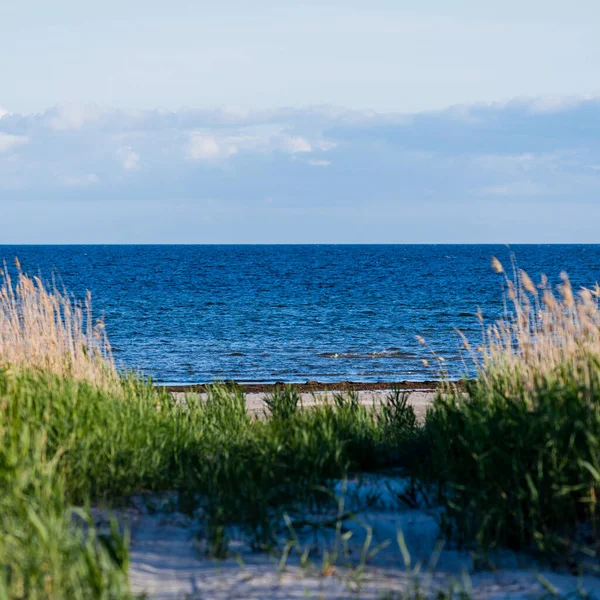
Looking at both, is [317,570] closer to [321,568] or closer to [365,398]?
[321,568]

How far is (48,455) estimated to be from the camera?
17.5ft

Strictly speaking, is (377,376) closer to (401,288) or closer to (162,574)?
(162,574)

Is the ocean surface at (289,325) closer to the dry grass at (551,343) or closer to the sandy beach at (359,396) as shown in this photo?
the sandy beach at (359,396)

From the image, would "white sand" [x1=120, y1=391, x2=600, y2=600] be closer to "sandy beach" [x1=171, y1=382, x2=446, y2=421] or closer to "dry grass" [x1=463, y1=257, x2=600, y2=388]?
"dry grass" [x1=463, y1=257, x2=600, y2=388]

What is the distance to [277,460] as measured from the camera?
5590 millimetres

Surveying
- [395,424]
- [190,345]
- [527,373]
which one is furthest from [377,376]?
[527,373]

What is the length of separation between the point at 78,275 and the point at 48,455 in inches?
2464

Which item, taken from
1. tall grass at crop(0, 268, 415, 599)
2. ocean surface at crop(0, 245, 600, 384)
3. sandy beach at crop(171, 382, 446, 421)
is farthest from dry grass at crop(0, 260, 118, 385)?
sandy beach at crop(171, 382, 446, 421)

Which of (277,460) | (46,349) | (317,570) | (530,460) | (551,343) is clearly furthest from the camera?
(46,349)

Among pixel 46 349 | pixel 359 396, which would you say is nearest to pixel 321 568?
pixel 46 349

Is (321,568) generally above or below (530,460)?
below

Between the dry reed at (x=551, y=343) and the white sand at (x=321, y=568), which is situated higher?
the dry reed at (x=551, y=343)

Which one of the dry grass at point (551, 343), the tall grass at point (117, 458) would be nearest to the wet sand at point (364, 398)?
the tall grass at point (117, 458)

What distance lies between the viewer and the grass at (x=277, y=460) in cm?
402
